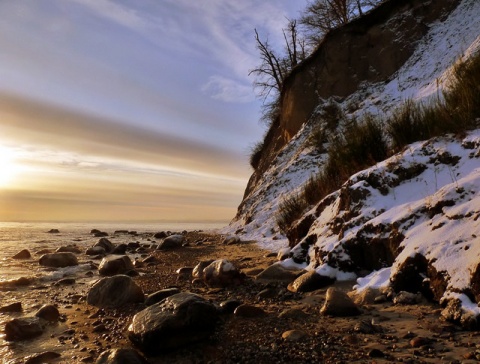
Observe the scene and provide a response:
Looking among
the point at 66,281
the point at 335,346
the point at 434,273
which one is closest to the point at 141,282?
the point at 66,281

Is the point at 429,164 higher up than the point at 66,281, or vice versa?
the point at 429,164

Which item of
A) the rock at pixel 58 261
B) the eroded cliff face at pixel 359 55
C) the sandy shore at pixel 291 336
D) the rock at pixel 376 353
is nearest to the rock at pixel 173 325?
the sandy shore at pixel 291 336

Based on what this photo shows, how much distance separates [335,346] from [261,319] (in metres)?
0.91

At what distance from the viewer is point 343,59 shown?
56.6 ft

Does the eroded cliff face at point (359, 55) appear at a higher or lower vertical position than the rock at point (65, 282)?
higher

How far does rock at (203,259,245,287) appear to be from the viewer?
520cm

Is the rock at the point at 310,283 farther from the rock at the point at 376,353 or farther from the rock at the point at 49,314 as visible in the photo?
the rock at the point at 49,314

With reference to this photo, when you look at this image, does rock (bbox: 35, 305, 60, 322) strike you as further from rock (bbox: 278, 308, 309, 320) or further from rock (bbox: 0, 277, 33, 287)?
rock (bbox: 278, 308, 309, 320)

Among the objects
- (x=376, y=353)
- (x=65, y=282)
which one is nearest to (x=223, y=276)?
(x=376, y=353)

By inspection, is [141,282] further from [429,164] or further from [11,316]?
[429,164]

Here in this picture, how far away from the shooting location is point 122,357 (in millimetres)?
2771

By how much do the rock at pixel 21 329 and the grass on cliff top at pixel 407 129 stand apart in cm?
565

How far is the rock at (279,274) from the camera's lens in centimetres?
520

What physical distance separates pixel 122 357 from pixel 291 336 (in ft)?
4.48
